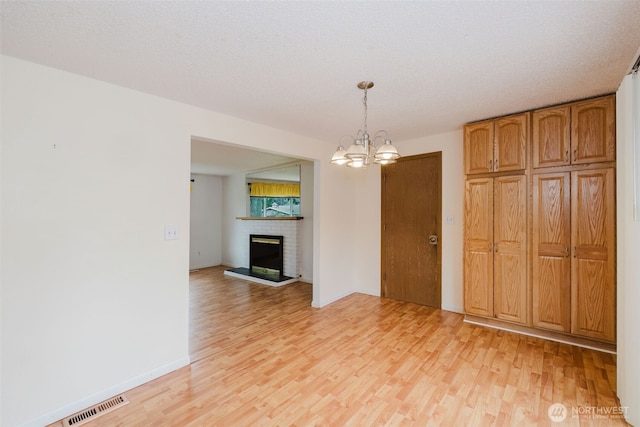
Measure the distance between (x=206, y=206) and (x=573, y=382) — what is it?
7.20m

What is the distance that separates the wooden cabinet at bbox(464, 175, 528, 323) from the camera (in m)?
3.04

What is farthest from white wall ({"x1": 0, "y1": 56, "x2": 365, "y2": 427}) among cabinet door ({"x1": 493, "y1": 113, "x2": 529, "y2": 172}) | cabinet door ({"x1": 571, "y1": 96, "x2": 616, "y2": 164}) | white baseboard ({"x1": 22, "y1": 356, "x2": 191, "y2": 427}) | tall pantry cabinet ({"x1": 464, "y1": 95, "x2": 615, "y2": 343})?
cabinet door ({"x1": 571, "y1": 96, "x2": 616, "y2": 164})

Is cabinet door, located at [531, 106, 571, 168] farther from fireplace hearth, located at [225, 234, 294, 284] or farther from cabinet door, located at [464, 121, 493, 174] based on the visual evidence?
fireplace hearth, located at [225, 234, 294, 284]

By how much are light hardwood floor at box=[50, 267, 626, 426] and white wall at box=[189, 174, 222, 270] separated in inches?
146

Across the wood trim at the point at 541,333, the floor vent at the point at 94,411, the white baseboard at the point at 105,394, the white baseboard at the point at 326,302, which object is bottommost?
the floor vent at the point at 94,411

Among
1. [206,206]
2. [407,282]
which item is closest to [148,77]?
[407,282]

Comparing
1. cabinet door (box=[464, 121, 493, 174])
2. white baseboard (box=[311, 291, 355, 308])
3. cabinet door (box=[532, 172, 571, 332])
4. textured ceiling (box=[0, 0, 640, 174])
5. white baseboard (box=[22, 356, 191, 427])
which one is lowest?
white baseboard (box=[22, 356, 191, 427])

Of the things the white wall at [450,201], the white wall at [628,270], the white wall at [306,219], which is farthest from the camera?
the white wall at [306,219]

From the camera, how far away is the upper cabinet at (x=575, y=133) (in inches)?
102

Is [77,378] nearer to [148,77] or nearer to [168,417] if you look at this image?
[168,417]

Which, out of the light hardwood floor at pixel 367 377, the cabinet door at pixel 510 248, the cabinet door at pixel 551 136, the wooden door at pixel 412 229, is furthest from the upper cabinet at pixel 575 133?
the light hardwood floor at pixel 367 377

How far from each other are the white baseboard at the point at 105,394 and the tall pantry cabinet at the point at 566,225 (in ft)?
11.0

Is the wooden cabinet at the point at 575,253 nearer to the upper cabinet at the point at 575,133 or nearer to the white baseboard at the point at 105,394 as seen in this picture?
the upper cabinet at the point at 575,133

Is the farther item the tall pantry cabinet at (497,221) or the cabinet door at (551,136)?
the tall pantry cabinet at (497,221)
